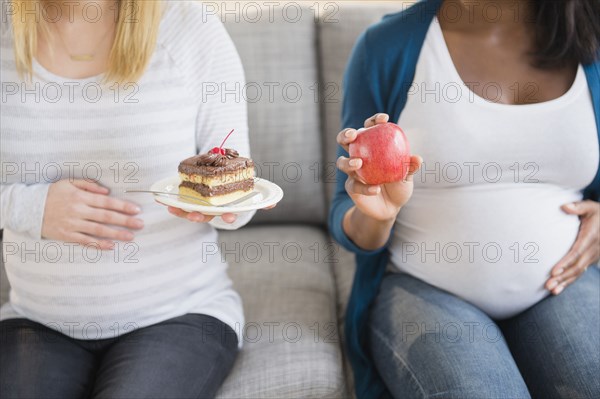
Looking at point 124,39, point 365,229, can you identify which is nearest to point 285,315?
point 365,229

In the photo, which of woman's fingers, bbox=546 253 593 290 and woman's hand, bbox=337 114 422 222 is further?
woman's fingers, bbox=546 253 593 290

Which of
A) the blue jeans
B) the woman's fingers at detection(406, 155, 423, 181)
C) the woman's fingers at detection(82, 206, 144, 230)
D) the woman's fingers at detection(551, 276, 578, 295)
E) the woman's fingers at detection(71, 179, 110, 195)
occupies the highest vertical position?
the woman's fingers at detection(406, 155, 423, 181)

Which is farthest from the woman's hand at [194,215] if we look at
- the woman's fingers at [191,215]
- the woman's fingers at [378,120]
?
the woman's fingers at [378,120]

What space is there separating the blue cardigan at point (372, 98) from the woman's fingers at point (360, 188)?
0.23 m

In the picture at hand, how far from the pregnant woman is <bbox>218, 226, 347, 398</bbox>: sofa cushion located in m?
0.08

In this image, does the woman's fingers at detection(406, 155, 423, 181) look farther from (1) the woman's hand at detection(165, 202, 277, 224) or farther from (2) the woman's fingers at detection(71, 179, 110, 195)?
(2) the woman's fingers at detection(71, 179, 110, 195)

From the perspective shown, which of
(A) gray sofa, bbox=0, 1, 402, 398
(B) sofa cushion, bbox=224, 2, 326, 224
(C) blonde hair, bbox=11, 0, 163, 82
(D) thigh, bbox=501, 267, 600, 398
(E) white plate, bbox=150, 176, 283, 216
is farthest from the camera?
(B) sofa cushion, bbox=224, 2, 326, 224

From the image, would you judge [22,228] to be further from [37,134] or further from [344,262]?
[344,262]

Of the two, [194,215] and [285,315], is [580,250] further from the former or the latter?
[194,215]

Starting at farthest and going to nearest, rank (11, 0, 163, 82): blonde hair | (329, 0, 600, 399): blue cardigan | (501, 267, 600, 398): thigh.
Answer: (329, 0, 600, 399): blue cardigan → (11, 0, 163, 82): blonde hair → (501, 267, 600, 398): thigh

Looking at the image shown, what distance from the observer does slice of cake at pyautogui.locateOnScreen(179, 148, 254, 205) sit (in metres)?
1.18

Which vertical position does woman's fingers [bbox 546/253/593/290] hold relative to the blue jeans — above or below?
above

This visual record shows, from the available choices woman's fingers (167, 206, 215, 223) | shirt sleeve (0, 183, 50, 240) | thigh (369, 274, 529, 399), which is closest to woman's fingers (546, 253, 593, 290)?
thigh (369, 274, 529, 399)

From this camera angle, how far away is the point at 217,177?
1.20 m
